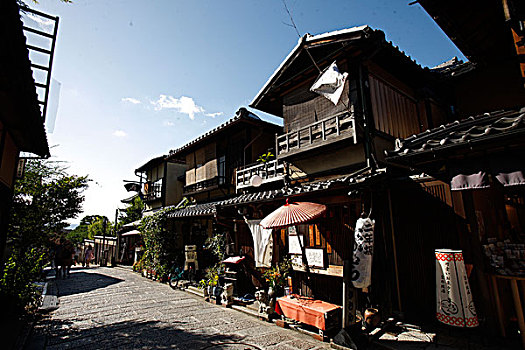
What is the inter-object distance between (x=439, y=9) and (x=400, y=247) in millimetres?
5961

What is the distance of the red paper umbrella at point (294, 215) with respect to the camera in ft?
23.4

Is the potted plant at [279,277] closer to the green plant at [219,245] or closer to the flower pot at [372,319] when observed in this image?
the flower pot at [372,319]

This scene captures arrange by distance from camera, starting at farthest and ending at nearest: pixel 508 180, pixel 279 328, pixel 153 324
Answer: pixel 153 324, pixel 279 328, pixel 508 180

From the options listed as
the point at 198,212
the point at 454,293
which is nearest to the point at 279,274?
the point at 454,293

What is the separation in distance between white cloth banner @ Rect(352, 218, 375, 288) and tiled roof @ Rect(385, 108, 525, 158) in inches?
77.8

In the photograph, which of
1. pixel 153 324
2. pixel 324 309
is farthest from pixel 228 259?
pixel 324 309

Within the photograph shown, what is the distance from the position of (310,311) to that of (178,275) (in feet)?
32.8

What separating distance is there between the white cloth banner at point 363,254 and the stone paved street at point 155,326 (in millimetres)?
1768

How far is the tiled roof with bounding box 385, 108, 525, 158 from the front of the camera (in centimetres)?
438

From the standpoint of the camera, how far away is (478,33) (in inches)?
251

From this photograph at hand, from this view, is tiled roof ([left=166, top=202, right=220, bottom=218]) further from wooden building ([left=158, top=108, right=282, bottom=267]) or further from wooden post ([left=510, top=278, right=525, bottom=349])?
wooden post ([left=510, top=278, right=525, bottom=349])

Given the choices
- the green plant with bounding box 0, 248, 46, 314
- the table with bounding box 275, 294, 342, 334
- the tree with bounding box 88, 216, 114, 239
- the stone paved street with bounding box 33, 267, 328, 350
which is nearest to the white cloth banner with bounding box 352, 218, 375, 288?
the table with bounding box 275, 294, 342, 334

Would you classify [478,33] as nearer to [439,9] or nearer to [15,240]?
[439,9]

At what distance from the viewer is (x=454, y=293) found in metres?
5.33
